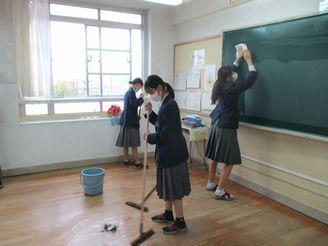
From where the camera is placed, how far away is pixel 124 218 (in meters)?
2.90

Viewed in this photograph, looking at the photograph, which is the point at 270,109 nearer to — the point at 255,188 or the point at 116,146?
the point at 255,188

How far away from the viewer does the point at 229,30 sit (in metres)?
3.70

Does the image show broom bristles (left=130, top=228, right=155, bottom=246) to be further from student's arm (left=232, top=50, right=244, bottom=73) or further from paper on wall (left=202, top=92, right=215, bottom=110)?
paper on wall (left=202, top=92, right=215, bottom=110)

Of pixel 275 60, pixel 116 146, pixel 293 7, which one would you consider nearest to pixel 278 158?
pixel 275 60

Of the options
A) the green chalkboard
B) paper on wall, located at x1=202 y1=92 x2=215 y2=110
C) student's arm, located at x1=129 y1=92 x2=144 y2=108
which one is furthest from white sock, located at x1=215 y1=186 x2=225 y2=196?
student's arm, located at x1=129 y1=92 x2=144 y2=108

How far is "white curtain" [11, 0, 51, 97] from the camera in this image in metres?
3.98

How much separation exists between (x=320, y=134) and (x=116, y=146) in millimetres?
3173

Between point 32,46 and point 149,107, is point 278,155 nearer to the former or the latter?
point 149,107

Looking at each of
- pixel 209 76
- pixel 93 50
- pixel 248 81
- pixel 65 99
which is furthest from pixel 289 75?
pixel 65 99

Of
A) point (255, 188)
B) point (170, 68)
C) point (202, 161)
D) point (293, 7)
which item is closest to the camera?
point (293, 7)

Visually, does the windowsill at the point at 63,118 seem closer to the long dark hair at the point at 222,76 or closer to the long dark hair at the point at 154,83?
the long dark hair at the point at 222,76

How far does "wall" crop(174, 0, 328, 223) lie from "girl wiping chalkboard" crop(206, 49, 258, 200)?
0.38 m

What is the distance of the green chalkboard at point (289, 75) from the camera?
266 centimetres

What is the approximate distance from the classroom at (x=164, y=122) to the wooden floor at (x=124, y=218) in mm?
A: 18
